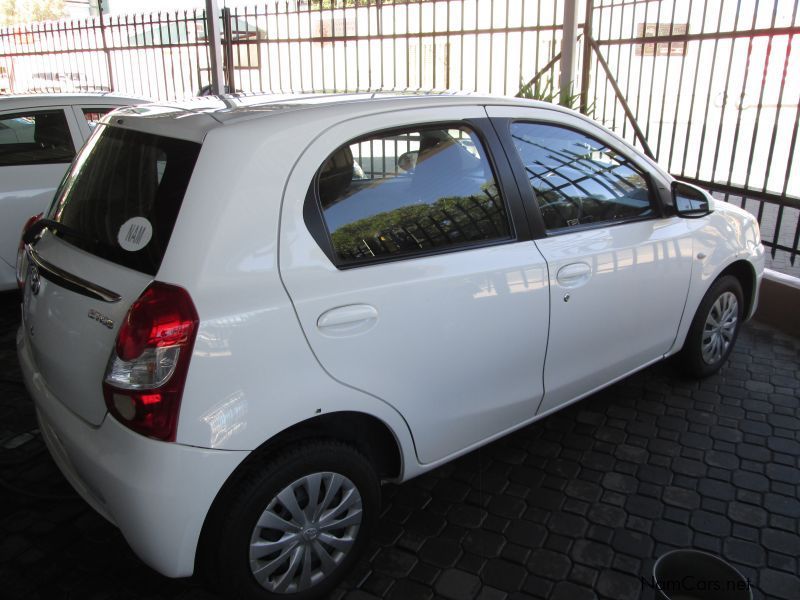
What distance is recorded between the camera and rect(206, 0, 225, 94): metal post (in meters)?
8.44

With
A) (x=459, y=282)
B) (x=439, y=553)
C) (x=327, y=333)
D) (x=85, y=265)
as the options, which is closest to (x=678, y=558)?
(x=439, y=553)

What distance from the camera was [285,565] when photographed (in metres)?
2.34

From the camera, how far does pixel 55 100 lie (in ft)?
17.8

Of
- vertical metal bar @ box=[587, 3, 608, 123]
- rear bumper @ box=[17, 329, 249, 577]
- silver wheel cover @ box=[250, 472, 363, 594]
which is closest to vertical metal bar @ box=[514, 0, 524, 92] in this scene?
vertical metal bar @ box=[587, 3, 608, 123]

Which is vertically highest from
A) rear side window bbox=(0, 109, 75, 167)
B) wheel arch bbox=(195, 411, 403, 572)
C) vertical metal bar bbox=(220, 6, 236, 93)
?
vertical metal bar bbox=(220, 6, 236, 93)

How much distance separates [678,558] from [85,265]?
7.46 feet

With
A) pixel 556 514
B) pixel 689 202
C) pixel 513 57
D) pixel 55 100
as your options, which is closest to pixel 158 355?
pixel 556 514

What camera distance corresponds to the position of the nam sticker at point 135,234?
2143 mm

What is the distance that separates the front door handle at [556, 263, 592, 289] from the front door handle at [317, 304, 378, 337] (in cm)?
98

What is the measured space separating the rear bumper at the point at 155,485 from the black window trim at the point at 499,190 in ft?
2.44

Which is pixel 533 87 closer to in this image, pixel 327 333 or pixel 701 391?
pixel 701 391

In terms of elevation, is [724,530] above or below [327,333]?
below

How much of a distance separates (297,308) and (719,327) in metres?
2.96

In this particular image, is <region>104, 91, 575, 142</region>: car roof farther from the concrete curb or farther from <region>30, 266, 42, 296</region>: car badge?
the concrete curb
